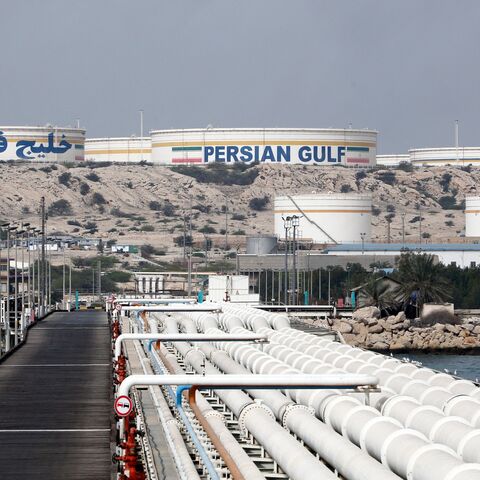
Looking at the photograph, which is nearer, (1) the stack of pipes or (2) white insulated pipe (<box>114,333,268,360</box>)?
(1) the stack of pipes

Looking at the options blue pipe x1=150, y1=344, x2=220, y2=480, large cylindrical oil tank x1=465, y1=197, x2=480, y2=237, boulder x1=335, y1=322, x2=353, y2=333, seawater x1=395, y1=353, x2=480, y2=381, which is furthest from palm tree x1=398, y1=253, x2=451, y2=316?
blue pipe x1=150, y1=344, x2=220, y2=480

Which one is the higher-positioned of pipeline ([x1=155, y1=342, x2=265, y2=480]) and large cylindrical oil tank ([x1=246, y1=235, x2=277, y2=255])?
large cylindrical oil tank ([x1=246, y1=235, x2=277, y2=255])

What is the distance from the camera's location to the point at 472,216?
183125mm

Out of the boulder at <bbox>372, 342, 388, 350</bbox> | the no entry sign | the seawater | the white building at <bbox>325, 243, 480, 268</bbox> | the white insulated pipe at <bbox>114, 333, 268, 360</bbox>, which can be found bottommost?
the seawater

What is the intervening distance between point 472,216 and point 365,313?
66476 millimetres

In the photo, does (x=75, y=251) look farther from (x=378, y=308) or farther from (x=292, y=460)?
(x=292, y=460)

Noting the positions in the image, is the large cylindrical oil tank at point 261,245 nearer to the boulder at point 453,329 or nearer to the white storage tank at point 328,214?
the white storage tank at point 328,214

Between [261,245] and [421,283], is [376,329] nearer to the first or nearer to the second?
[421,283]

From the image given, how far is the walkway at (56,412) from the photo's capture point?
33.2 metres

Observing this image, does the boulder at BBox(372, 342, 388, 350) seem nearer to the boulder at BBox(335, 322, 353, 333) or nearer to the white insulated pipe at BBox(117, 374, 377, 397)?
the boulder at BBox(335, 322, 353, 333)

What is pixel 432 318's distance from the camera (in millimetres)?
122438

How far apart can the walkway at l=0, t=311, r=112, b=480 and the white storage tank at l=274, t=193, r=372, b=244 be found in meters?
106

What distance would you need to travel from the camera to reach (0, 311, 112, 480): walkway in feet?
109

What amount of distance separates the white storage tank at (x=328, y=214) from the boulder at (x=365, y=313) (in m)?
57.1
